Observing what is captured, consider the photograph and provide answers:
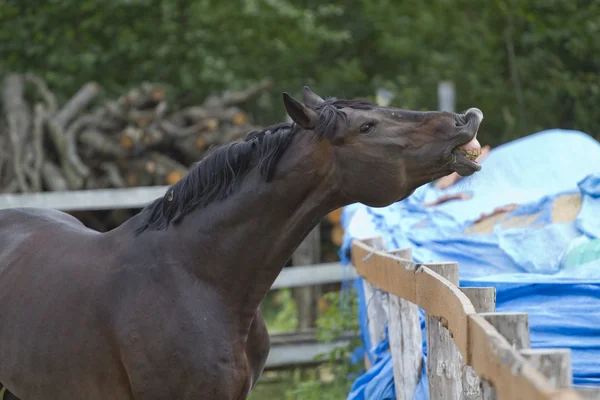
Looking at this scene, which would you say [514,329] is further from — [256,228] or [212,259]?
[212,259]

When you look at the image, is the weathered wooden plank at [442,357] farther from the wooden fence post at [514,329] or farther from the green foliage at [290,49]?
the green foliage at [290,49]

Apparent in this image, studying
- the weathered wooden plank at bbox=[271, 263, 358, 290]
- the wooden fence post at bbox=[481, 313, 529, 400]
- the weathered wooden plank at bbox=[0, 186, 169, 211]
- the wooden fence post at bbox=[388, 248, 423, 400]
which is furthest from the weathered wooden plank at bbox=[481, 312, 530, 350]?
the weathered wooden plank at bbox=[271, 263, 358, 290]

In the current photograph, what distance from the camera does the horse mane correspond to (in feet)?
11.0

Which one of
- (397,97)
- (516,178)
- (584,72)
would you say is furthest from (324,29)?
(516,178)

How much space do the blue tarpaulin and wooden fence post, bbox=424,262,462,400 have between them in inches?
14.6

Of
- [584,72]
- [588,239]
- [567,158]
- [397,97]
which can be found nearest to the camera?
[588,239]

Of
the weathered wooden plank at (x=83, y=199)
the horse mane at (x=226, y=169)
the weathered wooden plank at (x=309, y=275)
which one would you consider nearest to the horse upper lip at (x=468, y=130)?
the horse mane at (x=226, y=169)

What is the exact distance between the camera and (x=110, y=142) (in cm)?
920

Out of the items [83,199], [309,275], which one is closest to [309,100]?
[83,199]

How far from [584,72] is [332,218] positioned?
5.73 m

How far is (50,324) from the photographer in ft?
11.6

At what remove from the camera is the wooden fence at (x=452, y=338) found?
2.08 metres

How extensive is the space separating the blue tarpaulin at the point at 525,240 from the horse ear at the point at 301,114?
2.41ft

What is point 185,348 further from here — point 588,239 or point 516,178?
point 516,178
